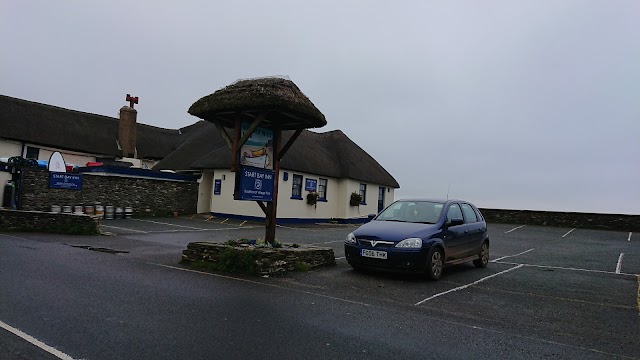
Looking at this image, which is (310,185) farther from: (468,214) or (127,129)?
(468,214)

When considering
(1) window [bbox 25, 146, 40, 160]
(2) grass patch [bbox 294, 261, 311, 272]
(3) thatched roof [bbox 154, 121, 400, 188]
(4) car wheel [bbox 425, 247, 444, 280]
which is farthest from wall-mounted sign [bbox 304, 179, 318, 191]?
(1) window [bbox 25, 146, 40, 160]

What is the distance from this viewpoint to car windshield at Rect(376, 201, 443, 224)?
32.4 feet

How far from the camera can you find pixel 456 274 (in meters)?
10.2

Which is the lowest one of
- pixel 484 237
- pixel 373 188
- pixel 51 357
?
pixel 51 357

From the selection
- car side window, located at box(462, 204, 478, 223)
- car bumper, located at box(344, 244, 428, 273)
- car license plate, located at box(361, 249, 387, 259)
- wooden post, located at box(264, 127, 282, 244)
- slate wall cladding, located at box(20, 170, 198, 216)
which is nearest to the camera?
car bumper, located at box(344, 244, 428, 273)

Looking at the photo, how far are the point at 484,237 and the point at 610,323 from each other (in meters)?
5.12

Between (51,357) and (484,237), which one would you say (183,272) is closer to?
(51,357)

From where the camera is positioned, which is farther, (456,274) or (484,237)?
(484,237)

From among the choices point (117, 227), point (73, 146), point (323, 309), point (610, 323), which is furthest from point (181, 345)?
point (73, 146)

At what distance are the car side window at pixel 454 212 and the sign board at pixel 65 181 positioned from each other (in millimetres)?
18387

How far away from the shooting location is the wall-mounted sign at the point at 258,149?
32.8 feet

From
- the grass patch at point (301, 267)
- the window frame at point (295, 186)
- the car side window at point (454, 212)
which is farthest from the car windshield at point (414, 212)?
the window frame at point (295, 186)

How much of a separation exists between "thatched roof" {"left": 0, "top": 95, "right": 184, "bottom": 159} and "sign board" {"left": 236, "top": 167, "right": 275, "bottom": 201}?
85.0 feet

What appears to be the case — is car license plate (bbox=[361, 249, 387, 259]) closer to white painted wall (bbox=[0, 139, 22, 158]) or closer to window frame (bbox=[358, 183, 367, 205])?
window frame (bbox=[358, 183, 367, 205])
